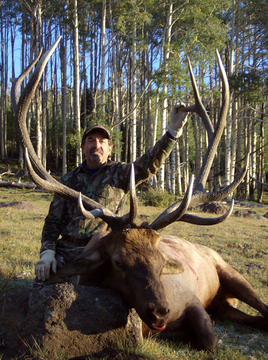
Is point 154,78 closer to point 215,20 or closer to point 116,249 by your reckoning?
point 215,20

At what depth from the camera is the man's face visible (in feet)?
14.6

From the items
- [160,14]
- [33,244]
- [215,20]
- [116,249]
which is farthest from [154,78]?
[116,249]

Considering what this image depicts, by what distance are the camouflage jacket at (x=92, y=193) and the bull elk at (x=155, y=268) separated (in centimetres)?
58

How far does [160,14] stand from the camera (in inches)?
955

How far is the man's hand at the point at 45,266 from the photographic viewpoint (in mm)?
3500

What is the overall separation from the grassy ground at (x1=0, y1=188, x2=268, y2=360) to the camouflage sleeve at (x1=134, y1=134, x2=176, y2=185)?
79.4 inches

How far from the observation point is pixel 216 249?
306 inches

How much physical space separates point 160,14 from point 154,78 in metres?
8.82

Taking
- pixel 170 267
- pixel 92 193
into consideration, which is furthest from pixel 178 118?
pixel 170 267

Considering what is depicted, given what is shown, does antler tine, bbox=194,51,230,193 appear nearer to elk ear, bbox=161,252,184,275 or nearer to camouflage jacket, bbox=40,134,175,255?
camouflage jacket, bbox=40,134,175,255

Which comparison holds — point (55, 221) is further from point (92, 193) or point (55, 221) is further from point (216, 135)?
point (216, 135)

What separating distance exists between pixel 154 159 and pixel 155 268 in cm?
165

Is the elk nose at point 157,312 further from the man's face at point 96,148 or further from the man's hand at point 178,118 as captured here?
the man's face at point 96,148

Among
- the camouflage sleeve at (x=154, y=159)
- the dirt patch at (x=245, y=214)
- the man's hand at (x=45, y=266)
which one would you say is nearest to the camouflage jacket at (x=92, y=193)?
the camouflage sleeve at (x=154, y=159)
